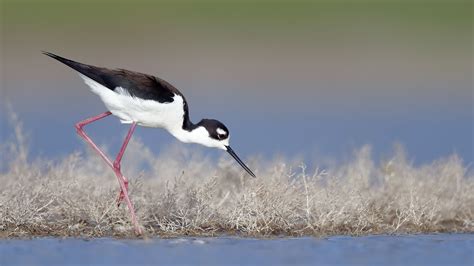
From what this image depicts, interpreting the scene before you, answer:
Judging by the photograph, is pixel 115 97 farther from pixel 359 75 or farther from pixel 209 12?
pixel 209 12

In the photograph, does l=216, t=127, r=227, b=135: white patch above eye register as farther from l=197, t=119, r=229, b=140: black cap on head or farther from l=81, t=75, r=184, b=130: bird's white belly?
l=81, t=75, r=184, b=130: bird's white belly

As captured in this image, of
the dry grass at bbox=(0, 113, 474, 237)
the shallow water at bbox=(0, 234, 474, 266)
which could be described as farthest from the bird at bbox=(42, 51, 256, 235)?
the shallow water at bbox=(0, 234, 474, 266)

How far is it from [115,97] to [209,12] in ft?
45.4

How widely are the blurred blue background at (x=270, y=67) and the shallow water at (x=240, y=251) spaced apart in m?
4.93

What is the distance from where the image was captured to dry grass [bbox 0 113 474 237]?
8.59 metres

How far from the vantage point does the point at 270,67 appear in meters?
21.0

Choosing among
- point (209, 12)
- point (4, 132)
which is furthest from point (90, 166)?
point (209, 12)

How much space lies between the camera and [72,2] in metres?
22.7

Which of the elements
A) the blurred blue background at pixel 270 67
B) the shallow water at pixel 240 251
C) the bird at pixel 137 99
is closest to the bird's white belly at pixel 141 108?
the bird at pixel 137 99

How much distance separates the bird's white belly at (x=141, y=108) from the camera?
29.3ft

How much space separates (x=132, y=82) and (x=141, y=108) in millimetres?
201

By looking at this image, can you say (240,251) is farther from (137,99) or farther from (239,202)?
(137,99)

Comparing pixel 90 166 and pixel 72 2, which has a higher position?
pixel 72 2

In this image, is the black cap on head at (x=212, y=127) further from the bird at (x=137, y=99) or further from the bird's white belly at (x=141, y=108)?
the bird's white belly at (x=141, y=108)
